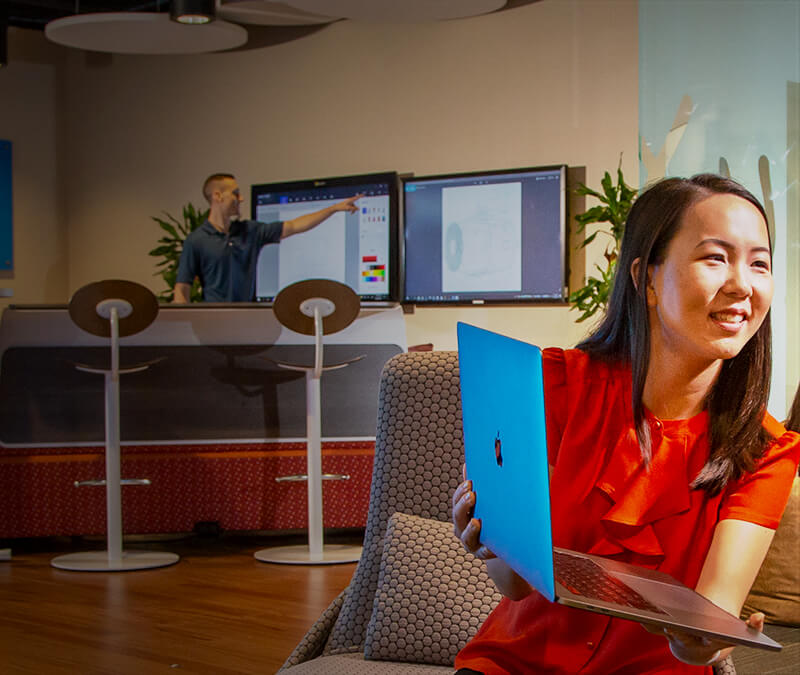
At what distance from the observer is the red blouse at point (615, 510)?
1252mm

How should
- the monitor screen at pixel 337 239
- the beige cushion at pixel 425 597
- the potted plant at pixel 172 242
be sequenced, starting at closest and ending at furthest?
the beige cushion at pixel 425 597
the monitor screen at pixel 337 239
the potted plant at pixel 172 242

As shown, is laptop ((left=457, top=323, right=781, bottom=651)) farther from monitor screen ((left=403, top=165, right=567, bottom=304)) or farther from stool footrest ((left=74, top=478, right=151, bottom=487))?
monitor screen ((left=403, top=165, right=567, bottom=304))

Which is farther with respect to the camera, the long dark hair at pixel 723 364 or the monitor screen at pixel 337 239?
the monitor screen at pixel 337 239

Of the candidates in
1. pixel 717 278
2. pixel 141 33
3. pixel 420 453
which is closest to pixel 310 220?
pixel 141 33

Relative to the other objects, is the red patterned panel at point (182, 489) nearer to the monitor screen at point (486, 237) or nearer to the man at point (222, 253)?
the man at point (222, 253)

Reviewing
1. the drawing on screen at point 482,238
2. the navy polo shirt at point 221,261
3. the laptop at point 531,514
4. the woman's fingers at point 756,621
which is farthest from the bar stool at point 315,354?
the woman's fingers at point 756,621


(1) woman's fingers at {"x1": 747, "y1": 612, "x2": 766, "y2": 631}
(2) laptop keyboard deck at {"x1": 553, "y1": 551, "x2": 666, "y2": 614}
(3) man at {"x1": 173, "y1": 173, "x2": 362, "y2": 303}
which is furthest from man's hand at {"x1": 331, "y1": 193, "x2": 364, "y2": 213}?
(1) woman's fingers at {"x1": 747, "y1": 612, "x2": 766, "y2": 631}

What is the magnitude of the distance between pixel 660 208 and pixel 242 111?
6356 millimetres

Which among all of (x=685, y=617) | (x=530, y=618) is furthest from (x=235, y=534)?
(x=685, y=617)

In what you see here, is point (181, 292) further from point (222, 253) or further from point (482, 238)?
point (482, 238)

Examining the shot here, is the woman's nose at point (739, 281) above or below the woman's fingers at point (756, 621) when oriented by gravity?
above

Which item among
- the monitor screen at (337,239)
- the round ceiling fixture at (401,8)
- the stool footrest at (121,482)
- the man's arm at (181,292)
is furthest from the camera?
the monitor screen at (337,239)

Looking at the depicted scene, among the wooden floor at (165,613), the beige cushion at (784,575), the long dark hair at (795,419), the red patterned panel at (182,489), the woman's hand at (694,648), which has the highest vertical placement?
the long dark hair at (795,419)

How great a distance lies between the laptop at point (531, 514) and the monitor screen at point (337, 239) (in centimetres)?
542
